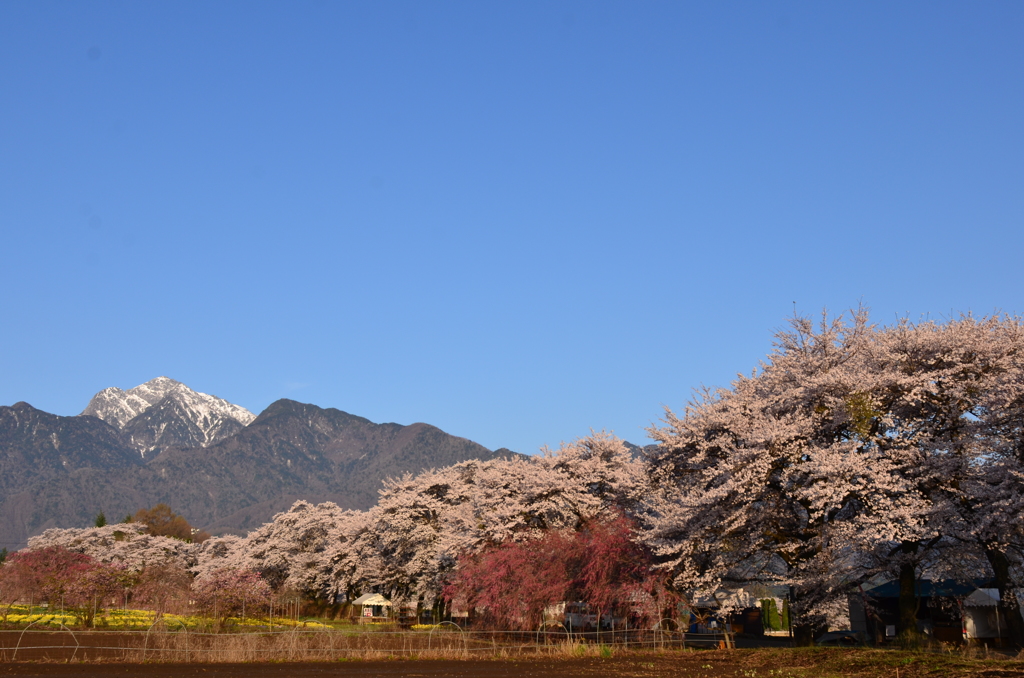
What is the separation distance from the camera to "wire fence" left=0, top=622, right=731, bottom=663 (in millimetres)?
31375

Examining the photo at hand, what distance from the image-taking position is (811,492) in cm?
2822

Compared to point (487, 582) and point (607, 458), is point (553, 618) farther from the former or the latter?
point (607, 458)

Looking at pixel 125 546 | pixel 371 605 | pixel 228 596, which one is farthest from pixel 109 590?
pixel 125 546

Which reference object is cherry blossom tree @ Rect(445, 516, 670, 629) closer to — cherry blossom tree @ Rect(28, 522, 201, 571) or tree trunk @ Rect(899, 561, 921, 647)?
tree trunk @ Rect(899, 561, 921, 647)

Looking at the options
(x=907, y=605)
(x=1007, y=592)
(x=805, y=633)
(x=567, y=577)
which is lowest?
(x=805, y=633)

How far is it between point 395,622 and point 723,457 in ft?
121

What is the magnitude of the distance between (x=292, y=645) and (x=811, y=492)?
2203 centimetres

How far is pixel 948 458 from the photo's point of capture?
28453 millimetres

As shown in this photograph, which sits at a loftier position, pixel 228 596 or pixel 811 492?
pixel 811 492

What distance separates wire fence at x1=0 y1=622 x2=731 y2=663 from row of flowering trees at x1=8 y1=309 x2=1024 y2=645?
7.68 ft

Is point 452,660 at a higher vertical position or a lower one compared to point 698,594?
lower

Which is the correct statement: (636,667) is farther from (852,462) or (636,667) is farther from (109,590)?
(109,590)

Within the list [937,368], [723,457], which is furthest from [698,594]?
[937,368]

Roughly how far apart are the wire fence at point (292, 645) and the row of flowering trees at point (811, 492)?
2.34 m
